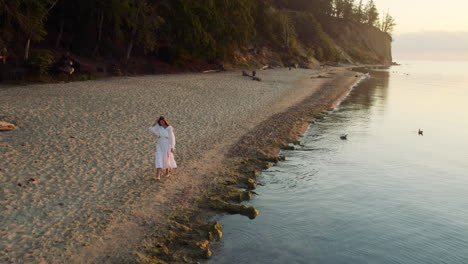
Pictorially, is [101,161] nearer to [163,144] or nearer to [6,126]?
[163,144]

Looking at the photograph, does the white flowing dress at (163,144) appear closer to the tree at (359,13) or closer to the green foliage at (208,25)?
the green foliage at (208,25)

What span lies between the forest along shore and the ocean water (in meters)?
2.06

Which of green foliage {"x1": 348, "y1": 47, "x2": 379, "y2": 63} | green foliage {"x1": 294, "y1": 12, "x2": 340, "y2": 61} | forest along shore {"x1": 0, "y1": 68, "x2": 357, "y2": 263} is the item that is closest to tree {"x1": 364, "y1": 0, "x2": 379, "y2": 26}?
green foliage {"x1": 348, "y1": 47, "x2": 379, "y2": 63}

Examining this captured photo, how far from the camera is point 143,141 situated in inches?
627

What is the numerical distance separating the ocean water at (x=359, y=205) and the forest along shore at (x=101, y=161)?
6.76 feet

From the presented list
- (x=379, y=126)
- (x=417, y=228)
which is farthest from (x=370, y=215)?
(x=379, y=126)

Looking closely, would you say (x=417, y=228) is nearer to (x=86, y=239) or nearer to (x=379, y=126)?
(x=86, y=239)

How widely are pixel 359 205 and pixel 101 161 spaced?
8.73 meters

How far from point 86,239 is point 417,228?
29.7 feet

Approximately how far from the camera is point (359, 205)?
41.4 ft

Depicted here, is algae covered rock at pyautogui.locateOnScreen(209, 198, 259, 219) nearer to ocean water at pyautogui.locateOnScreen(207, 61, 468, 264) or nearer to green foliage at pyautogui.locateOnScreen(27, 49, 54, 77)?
ocean water at pyautogui.locateOnScreen(207, 61, 468, 264)

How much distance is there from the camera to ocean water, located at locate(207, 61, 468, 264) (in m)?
9.59

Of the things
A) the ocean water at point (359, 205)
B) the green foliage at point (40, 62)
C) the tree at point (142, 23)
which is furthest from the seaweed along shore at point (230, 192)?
the tree at point (142, 23)

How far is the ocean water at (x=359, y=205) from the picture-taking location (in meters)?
9.59
